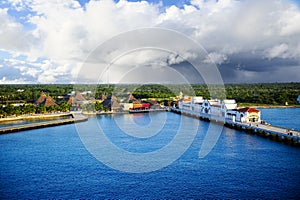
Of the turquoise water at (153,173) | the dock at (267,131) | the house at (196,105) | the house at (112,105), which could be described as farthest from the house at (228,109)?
the house at (112,105)

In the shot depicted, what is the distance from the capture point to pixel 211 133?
643 inches

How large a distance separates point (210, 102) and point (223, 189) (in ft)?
55.3

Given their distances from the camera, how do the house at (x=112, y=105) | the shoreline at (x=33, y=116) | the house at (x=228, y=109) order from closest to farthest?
the house at (x=228, y=109)
the shoreline at (x=33, y=116)
the house at (x=112, y=105)

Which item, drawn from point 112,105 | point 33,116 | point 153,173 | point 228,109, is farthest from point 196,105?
point 153,173

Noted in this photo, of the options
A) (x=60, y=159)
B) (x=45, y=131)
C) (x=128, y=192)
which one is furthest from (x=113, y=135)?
(x=128, y=192)

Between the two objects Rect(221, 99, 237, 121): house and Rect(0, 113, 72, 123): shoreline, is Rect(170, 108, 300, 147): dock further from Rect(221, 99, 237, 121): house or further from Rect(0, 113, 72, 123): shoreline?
Rect(0, 113, 72, 123): shoreline

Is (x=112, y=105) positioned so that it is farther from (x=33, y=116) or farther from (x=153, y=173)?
(x=153, y=173)

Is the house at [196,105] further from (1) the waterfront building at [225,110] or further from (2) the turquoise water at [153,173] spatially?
(2) the turquoise water at [153,173]

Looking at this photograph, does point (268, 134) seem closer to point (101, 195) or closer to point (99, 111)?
point (101, 195)

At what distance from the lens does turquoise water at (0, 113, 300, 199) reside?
7559mm

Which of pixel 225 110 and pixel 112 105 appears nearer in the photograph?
pixel 225 110

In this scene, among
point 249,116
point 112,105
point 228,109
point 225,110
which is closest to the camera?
point 249,116

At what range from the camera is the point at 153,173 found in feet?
29.7

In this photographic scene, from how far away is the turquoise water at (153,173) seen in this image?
756 centimetres
